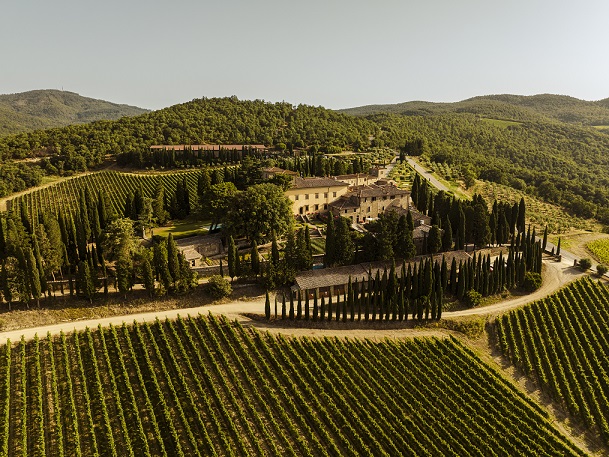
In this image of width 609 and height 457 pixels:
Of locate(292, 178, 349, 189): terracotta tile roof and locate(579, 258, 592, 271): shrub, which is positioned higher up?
locate(292, 178, 349, 189): terracotta tile roof

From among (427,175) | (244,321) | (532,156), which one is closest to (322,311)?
(244,321)

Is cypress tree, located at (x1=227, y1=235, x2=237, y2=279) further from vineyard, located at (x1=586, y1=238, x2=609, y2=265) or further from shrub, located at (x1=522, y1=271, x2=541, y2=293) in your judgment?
vineyard, located at (x1=586, y1=238, x2=609, y2=265)

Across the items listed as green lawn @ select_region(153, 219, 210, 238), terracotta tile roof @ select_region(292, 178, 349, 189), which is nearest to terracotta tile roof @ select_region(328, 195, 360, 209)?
terracotta tile roof @ select_region(292, 178, 349, 189)

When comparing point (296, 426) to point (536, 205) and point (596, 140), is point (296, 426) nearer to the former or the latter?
point (536, 205)

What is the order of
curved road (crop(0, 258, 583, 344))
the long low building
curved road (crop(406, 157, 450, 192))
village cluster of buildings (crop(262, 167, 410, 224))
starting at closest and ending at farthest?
curved road (crop(0, 258, 583, 344)), the long low building, village cluster of buildings (crop(262, 167, 410, 224)), curved road (crop(406, 157, 450, 192))

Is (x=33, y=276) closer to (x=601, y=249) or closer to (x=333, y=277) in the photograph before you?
(x=333, y=277)

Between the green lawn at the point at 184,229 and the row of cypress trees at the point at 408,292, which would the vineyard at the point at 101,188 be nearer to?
the green lawn at the point at 184,229
